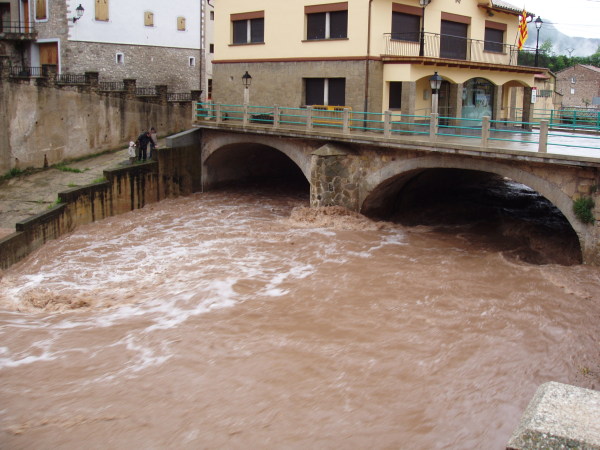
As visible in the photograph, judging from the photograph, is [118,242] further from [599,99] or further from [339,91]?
[599,99]

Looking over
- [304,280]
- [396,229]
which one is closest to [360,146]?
[396,229]

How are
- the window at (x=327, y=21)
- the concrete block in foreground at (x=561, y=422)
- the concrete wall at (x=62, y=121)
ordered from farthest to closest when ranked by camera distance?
the concrete wall at (x=62, y=121)
the window at (x=327, y=21)
the concrete block in foreground at (x=561, y=422)

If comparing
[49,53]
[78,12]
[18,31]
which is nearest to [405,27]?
[78,12]

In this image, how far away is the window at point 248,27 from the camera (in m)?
26.1

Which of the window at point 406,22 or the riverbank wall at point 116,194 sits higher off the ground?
the window at point 406,22

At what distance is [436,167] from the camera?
738 inches

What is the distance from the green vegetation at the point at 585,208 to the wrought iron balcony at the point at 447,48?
9.39 meters

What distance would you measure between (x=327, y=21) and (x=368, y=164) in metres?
6.16

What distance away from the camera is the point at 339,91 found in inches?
928

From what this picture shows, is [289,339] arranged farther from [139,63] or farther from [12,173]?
[139,63]

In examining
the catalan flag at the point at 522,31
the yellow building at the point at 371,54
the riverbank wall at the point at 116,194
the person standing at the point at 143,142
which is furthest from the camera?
the catalan flag at the point at 522,31

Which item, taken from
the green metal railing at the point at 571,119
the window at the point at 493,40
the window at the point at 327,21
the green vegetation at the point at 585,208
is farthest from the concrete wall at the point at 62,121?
the green vegetation at the point at 585,208

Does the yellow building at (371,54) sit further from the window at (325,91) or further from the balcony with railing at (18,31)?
the balcony with railing at (18,31)

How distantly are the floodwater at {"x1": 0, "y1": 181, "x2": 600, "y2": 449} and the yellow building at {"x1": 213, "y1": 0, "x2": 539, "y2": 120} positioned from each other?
237 inches
